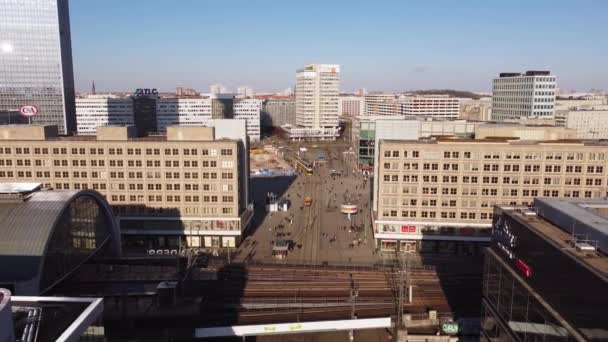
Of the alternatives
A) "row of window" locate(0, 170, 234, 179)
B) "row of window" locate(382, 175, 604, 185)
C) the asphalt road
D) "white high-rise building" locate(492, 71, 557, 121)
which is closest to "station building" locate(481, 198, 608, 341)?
"row of window" locate(382, 175, 604, 185)

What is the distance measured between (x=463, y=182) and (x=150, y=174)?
4709cm

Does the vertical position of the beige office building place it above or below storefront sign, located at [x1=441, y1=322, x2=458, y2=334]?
above

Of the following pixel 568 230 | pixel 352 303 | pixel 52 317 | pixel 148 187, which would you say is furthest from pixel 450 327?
pixel 148 187

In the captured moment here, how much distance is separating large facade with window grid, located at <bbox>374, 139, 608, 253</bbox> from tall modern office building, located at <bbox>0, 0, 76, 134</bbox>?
14334cm

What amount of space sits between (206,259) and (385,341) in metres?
29.4

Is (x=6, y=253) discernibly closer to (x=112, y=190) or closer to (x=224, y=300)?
(x=224, y=300)

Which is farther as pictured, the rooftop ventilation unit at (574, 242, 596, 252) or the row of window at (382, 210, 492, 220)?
the row of window at (382, 210, 492, 220)

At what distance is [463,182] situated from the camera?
226 ft

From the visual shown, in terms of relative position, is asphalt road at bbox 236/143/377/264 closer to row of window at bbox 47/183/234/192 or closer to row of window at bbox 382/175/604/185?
row of window at bbox 47/183/234/192

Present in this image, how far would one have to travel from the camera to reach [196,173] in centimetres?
7256

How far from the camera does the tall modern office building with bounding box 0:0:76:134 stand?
530 feet

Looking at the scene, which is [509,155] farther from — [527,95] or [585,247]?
[527,95]

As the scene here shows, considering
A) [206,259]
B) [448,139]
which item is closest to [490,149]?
[448,139]

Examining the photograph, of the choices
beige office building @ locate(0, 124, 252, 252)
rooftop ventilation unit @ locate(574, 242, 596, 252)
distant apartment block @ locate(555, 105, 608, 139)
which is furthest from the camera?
distant apartment block @ locate(555, 105, 608, 139)
